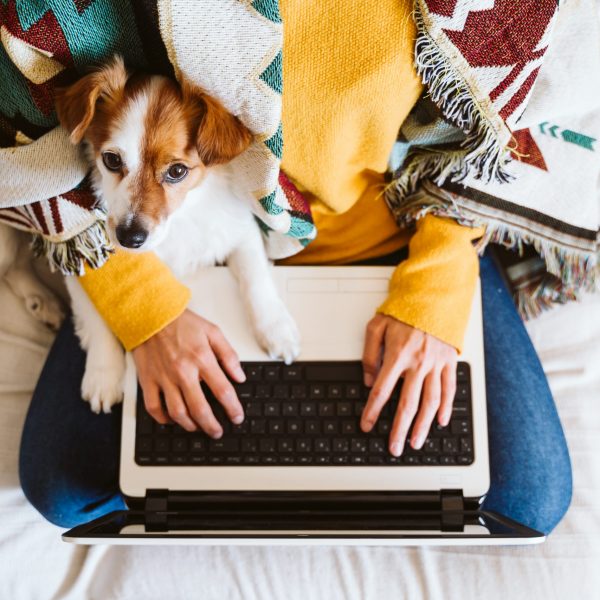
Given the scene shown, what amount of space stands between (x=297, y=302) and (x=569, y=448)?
26.1 inches

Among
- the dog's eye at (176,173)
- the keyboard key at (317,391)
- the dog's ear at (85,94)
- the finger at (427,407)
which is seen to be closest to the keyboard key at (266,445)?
the keyboard key at (317,391)

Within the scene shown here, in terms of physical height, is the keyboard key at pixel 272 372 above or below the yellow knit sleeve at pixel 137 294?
below

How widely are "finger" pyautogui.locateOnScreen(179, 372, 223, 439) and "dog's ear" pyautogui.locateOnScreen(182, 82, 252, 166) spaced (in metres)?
0.40

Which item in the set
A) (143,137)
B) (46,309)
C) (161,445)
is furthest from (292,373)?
(46,309)

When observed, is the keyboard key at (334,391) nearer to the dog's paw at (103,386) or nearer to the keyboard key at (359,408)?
the keyboard key at (359,408)

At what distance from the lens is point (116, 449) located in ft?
3.87

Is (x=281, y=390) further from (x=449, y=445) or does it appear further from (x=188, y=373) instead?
(x=449, y=445)

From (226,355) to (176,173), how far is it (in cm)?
33

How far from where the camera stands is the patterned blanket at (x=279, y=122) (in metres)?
0.74

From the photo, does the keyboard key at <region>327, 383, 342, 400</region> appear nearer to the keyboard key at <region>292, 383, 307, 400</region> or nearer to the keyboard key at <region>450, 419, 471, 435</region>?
the keyboard key at <region>292, 383, 307, 400</region>

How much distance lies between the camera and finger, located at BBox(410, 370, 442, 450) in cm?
105

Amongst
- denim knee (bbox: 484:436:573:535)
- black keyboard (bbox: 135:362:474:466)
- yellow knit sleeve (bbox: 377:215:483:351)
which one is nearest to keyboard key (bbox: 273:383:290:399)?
black keyboard (bbox: 135:362:474:466)

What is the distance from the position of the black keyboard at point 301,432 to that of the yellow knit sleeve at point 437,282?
0.38 ft

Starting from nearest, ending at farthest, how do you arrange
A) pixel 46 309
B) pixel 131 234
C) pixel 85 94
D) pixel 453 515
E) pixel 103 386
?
pixel 85 94 < pixel 131 234 < pixel 453 515 < pixel 103 386 < pixel 46 309
